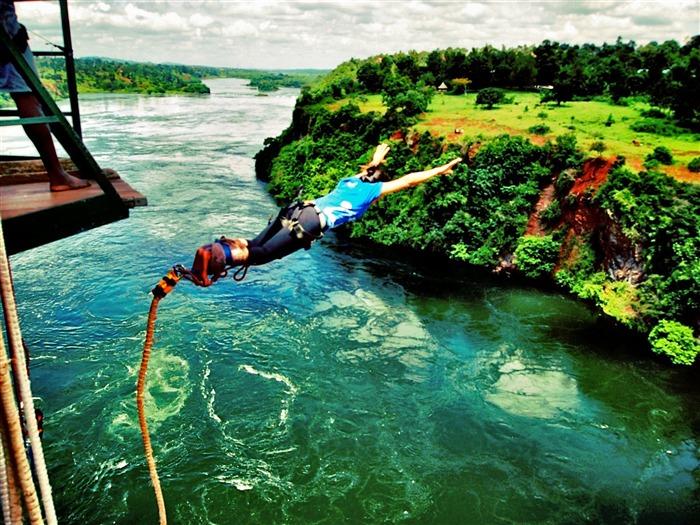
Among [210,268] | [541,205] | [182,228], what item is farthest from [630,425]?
[182,228]

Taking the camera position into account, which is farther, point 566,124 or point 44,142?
point 566,124

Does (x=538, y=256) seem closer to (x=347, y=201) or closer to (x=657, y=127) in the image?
(x=657, y=127)

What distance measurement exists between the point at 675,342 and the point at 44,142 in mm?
15829

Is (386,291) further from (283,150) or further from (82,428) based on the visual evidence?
(283,150)

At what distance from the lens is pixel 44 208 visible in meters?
3.38

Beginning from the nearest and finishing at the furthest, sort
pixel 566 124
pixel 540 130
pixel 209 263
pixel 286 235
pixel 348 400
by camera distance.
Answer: pixel 209 263
pixel 286 235
pixel 348 400
pixel 540 130
pixel 566 124

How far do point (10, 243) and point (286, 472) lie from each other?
26.8 ft

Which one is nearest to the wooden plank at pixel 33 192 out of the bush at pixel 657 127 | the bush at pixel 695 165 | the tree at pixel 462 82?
the bush at pixel 695 165

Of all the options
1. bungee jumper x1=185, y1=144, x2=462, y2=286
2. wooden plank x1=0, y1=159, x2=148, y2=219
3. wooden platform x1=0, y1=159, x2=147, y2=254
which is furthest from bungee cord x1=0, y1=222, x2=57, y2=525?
bungee jumper x1=185, y1=144, x2=462, y2=286

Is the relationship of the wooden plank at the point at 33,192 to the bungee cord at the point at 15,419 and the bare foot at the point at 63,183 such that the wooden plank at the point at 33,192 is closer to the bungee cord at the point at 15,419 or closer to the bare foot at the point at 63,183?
the bare foot at the point at 63,183

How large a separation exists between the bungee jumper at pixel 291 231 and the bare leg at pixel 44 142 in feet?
3.65

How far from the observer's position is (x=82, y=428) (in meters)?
10.8

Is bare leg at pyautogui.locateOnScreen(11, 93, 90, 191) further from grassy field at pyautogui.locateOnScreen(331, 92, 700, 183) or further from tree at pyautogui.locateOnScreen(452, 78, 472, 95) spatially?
tree at pyautogui.locateOnScreen(452, 78, 472, 95)

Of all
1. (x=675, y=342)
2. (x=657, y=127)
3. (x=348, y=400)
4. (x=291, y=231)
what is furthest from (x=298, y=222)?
(x=657, y=127)
